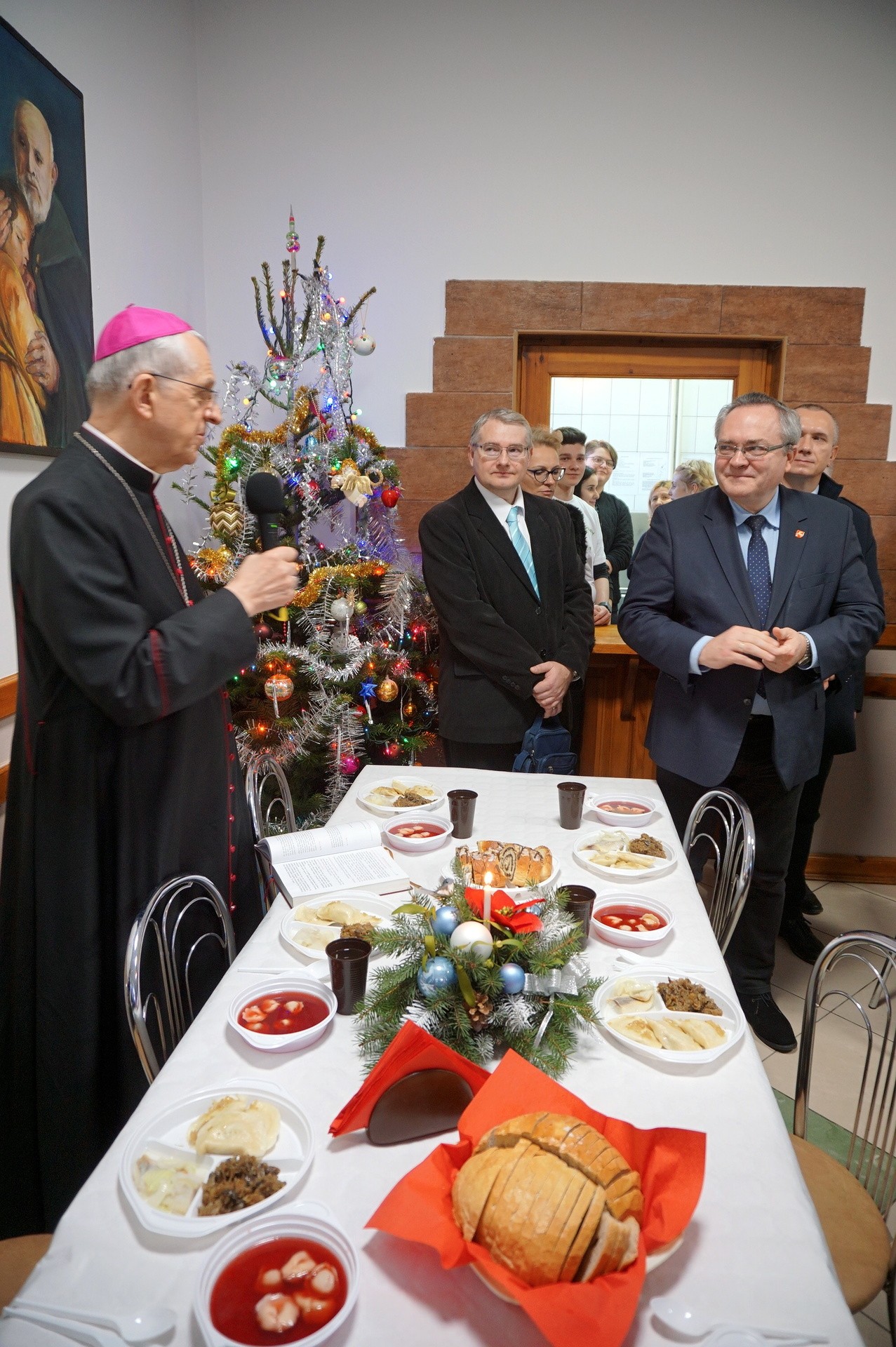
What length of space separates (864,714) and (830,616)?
4.34ft

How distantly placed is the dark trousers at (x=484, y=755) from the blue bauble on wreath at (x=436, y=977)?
1.84 m

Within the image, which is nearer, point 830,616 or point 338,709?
point 830,616

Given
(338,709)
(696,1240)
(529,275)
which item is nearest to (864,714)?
(338,709)

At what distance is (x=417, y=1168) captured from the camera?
88 centimetres

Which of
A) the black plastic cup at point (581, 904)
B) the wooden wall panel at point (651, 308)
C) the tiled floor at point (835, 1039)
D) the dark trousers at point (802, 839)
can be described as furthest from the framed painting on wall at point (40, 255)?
the dark trousers at point (802, 839)

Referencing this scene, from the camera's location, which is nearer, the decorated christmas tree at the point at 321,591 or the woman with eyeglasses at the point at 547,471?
the decorated christmas tree at the point at 321,591

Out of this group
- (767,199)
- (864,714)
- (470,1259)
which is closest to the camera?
(470,1259)

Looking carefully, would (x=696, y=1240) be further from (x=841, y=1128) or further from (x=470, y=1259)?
(x=841, y=1128)

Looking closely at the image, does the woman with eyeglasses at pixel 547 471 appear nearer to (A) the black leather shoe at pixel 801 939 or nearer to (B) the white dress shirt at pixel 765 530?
(B) the white dress shirt at pixel 765 530

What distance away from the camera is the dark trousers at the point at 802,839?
332 centimetres

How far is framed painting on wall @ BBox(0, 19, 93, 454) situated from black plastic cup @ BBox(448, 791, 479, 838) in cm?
157

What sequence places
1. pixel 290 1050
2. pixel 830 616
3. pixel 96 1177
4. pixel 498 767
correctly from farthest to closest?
pixel 498 767, pixel 830 616, pixel 290 1050, pixel 96 1177

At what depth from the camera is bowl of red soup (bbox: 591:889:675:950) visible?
4.74ft

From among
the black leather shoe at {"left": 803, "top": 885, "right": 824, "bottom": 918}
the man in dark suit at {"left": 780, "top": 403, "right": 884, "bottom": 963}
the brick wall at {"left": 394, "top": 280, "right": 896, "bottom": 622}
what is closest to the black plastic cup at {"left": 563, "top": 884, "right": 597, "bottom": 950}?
the man in dark suit at {"left": 780, "top": 403, "right": 884, "bottom": 963}
